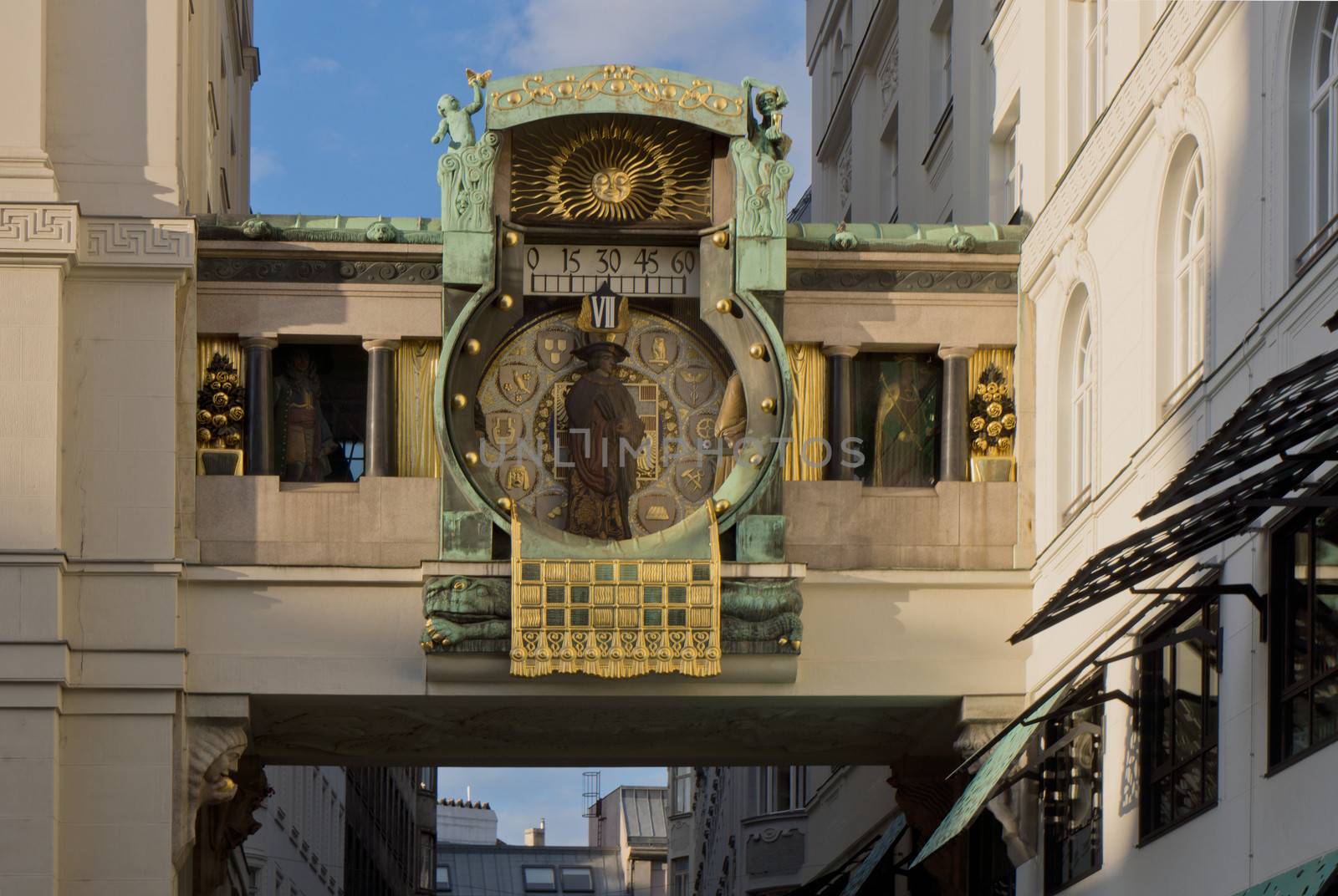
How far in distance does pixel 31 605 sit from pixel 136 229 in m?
3.88

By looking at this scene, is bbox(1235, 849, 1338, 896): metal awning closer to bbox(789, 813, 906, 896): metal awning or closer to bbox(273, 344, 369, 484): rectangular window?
bbox(273, 344, 369, 484): rectangular window

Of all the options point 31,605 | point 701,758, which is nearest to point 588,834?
point 701,758

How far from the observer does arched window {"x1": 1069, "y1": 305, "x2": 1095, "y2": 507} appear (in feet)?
84.6

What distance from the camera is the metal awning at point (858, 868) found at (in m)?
34.3

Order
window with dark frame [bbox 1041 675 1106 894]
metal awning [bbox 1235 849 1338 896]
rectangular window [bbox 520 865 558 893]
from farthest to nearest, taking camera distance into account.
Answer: rectangular window [bbox 520 865 558 893] → window with dark frame [bbox 1041 675 1106 894] → metal awning [bbox 1235 849 1338 896]

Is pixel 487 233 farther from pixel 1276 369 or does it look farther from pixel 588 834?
pixel 588 834

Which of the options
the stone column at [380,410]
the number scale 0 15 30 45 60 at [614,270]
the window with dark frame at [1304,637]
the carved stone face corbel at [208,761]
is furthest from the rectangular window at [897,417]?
the window with dark frame at [1304,637]

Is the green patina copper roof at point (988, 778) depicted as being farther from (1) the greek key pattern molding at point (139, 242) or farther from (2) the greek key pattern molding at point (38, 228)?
(2) the greek key pattern molding at point (38, 228)

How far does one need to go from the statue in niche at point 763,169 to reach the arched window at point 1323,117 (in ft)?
28.7

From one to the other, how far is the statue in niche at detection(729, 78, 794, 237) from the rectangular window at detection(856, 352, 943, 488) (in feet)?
6.22

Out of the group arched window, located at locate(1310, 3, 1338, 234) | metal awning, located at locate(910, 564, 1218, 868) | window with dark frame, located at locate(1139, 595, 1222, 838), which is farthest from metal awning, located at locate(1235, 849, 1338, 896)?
arched window, located at locate(1310, 3, 1338, 234)

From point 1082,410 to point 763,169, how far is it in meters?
4.03

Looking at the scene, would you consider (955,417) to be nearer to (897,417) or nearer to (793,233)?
(897,417)

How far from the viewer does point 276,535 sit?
1067 inches
